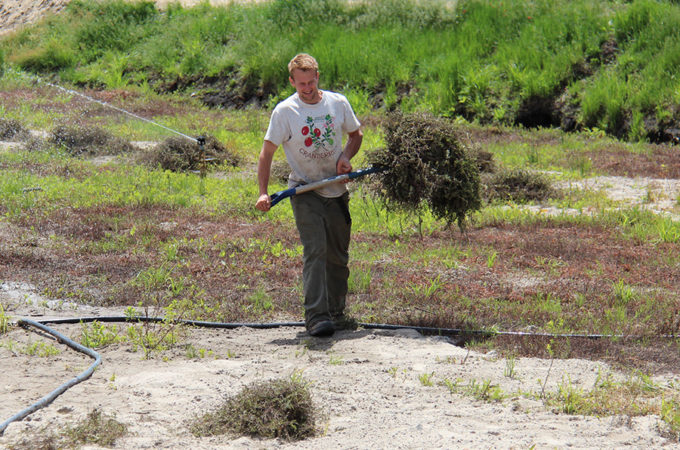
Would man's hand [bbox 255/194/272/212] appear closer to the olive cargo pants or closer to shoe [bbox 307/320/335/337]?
the olive cargo pants

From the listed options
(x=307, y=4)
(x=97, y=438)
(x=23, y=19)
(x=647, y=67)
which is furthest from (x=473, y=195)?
(x=23, y=19)

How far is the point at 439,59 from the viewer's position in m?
20.9

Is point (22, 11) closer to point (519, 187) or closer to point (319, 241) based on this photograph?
point (519, 187)

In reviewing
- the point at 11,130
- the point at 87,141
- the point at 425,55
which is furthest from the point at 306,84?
the point at 425,55

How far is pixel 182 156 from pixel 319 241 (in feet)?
27.1

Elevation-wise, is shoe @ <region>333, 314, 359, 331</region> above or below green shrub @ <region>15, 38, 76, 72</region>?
below

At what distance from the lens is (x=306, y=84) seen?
6.24 metres

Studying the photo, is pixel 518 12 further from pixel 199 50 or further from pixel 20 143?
pixel 20 143

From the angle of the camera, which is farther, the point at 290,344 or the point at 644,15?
the point at 644,15

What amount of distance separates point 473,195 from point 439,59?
580 inches

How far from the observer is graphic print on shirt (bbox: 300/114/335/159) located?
6.35 m

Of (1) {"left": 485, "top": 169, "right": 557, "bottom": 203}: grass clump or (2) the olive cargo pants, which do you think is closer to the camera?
(2) the olive cargo pants

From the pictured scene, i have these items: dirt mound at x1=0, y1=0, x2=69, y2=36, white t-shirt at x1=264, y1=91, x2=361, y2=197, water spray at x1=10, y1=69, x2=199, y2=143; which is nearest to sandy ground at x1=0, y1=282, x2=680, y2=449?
white t-shirt at x1=264, y1=91, x2=361, y2=197

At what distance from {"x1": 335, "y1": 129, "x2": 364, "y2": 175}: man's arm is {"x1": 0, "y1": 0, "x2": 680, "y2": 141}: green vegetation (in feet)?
39.2
